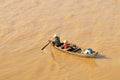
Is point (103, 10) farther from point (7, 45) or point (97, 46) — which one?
point (7, 45)

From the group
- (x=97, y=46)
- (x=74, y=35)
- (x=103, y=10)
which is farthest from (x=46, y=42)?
(x=103, y=10)

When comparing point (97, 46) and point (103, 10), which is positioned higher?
point (103, 10)

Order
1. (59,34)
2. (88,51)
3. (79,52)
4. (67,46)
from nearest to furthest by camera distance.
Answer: (88,51), (79,52), (67,46), (59,34)

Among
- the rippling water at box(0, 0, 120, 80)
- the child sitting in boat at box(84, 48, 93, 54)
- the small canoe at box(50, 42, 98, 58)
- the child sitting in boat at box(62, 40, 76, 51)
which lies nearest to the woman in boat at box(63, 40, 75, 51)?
the child sitting in boat at box(62, 40, 76, 51)

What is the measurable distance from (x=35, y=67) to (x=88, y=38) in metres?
3.78

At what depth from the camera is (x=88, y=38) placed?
18.4 metres

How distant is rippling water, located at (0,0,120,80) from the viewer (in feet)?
51.9

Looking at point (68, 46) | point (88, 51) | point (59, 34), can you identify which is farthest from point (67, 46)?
point (59, 34)

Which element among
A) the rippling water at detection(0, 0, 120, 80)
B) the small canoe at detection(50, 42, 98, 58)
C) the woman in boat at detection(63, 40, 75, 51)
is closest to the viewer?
the rippling water at detection(0, 0, 120, 80)

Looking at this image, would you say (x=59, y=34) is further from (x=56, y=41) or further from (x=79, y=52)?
(x=79, y=52)

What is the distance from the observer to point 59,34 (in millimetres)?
19359

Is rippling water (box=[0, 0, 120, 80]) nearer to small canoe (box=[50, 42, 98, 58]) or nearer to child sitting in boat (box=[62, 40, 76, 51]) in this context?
small canoe (box=[50, 42, 98, 58])

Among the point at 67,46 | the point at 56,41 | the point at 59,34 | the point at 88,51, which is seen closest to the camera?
the point at 88,51

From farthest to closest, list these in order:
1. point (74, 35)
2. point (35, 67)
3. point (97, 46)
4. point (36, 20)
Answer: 1. point (36, 20)
2. point (74, 35)
3. point (97, 46)
4. point (35, 67)
